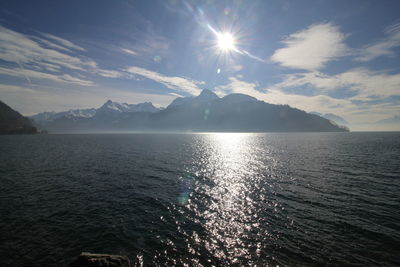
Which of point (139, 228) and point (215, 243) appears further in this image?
point (139, 228)

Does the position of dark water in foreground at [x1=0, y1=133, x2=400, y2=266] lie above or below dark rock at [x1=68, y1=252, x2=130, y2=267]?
below

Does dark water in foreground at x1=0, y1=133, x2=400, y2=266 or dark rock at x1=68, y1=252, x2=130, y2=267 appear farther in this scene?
dark water in foreground at x1=0, y1=133, x2=400, y2=266

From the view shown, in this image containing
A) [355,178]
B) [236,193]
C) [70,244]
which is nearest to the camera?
[70,244]

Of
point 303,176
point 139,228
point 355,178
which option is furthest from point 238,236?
point 355,178

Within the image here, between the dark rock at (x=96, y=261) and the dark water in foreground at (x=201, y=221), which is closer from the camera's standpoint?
the dark rock at (x=96, y=261)

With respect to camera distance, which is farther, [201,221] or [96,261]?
[201,221]

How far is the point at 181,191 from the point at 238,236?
16.5 m

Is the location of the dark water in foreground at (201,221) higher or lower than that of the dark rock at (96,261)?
lower

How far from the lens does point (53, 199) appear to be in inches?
1127

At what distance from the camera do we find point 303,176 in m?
45.6

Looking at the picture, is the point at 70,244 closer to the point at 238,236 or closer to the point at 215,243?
the point at 215,243

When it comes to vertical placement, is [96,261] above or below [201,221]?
above

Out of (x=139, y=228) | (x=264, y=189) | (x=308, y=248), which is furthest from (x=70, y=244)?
(x=264, y=189)

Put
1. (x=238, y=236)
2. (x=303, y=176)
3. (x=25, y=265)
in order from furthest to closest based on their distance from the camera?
(x=303, y=176)
(x=238, y=236)
(x=25, y=265)
